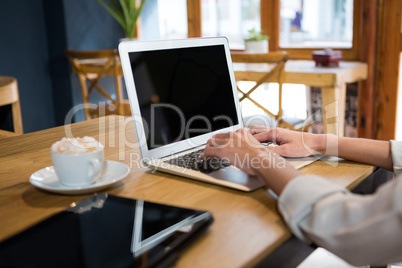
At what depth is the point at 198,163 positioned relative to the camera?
918mm

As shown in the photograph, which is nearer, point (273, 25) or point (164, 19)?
point (273, 25)

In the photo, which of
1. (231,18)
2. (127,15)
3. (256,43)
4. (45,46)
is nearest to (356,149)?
(256,43)

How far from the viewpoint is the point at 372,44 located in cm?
265

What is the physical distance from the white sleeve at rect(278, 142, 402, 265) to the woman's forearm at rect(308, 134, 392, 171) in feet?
1.07

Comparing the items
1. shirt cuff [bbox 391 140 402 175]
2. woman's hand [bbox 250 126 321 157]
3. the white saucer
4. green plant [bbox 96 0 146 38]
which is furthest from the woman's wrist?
green plant [bbox 96 0 146 38]

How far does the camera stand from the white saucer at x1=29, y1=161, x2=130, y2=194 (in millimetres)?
766

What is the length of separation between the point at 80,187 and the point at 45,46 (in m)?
2.97

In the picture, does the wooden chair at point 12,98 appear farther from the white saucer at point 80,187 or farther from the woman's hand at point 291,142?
the woman's hand at point 291,142

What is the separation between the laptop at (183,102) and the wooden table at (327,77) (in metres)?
1.14

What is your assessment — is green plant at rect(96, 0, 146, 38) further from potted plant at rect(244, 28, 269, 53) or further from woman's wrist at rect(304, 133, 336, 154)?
woman's wrist at rect(304, 133, 336, 154)

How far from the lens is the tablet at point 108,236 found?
1.71ft

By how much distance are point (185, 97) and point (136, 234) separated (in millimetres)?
485

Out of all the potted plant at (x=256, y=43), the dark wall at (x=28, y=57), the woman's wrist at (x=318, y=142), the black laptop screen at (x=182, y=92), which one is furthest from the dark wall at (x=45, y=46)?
the woman's wrist at (x=318, y=142)

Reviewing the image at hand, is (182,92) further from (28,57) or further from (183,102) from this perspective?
(28,57)
